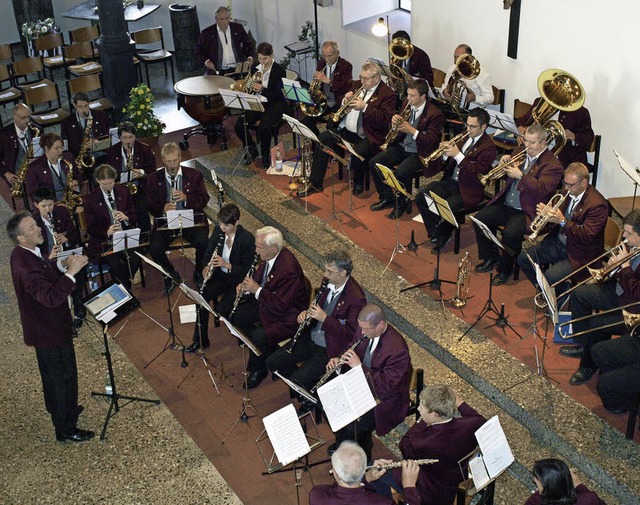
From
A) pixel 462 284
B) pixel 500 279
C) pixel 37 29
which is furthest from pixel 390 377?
pixel 37 29

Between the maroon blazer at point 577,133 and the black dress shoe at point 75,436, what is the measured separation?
5278 millimetres

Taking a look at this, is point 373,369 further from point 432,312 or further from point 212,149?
point 212,149

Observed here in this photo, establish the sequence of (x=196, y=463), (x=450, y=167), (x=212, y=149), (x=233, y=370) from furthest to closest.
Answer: (x=212, y=149), (x=450, y=167), (x=233, y=370), (x=196, y=463)

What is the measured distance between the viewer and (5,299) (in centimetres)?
871

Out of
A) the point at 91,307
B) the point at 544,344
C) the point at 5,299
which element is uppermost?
the point at 91,307

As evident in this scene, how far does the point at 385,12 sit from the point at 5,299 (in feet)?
23.1

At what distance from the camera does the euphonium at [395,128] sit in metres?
8.64

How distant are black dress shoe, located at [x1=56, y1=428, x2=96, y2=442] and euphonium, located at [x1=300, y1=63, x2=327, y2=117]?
15.6 ft

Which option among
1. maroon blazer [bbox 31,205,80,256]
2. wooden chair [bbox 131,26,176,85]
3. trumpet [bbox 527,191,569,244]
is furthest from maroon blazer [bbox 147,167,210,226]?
wooden chair [bbox 131,26,176,85]

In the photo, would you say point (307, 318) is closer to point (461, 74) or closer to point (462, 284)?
point (462, 284)

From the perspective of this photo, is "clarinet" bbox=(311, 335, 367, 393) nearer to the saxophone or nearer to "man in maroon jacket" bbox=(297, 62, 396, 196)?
"man in maroon jacket" bbox=(297, 62, 396, 196)

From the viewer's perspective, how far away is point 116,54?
12344 mm

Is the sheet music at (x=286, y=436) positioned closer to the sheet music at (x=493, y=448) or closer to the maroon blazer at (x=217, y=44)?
the sheet music at (x=493, y=448)

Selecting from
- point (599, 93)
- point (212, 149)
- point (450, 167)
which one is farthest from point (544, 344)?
point (212, 149)
